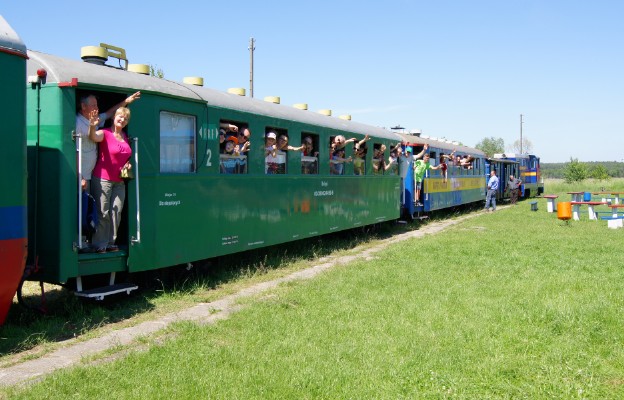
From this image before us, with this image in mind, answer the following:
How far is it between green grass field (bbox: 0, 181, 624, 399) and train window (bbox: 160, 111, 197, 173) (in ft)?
6.96

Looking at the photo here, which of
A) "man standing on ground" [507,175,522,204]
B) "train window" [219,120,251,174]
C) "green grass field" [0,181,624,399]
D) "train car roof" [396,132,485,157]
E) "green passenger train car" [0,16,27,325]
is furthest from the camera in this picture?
"man standing on ground" [507,175,522,204]

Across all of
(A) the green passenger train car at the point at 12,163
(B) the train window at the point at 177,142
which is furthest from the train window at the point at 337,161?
(A) the green passenger train car at the point at 12,163

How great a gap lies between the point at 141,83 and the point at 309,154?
503 cm

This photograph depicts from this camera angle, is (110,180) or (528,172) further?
(528,172)

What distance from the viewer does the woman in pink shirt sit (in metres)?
7.37

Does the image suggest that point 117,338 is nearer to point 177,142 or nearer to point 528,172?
point 177,142

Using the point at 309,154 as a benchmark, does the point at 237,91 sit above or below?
above

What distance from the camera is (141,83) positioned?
7969mm

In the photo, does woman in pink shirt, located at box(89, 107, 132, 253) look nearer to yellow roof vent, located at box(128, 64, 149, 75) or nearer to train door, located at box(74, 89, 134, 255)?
train door, located at box(74, 89, 134, 255)

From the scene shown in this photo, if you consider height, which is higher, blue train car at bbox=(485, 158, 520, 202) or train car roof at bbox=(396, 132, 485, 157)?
train car roof at bbox=(396, 132, 485, 157)

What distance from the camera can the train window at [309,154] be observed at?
12.2m

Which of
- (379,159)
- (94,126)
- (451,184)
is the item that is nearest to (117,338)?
(94,126)

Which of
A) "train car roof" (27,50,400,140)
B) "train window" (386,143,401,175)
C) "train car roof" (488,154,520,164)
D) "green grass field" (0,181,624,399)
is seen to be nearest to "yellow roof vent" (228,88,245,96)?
"train car roof" (27,50,400,140)

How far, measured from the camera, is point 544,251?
13.0 metres
